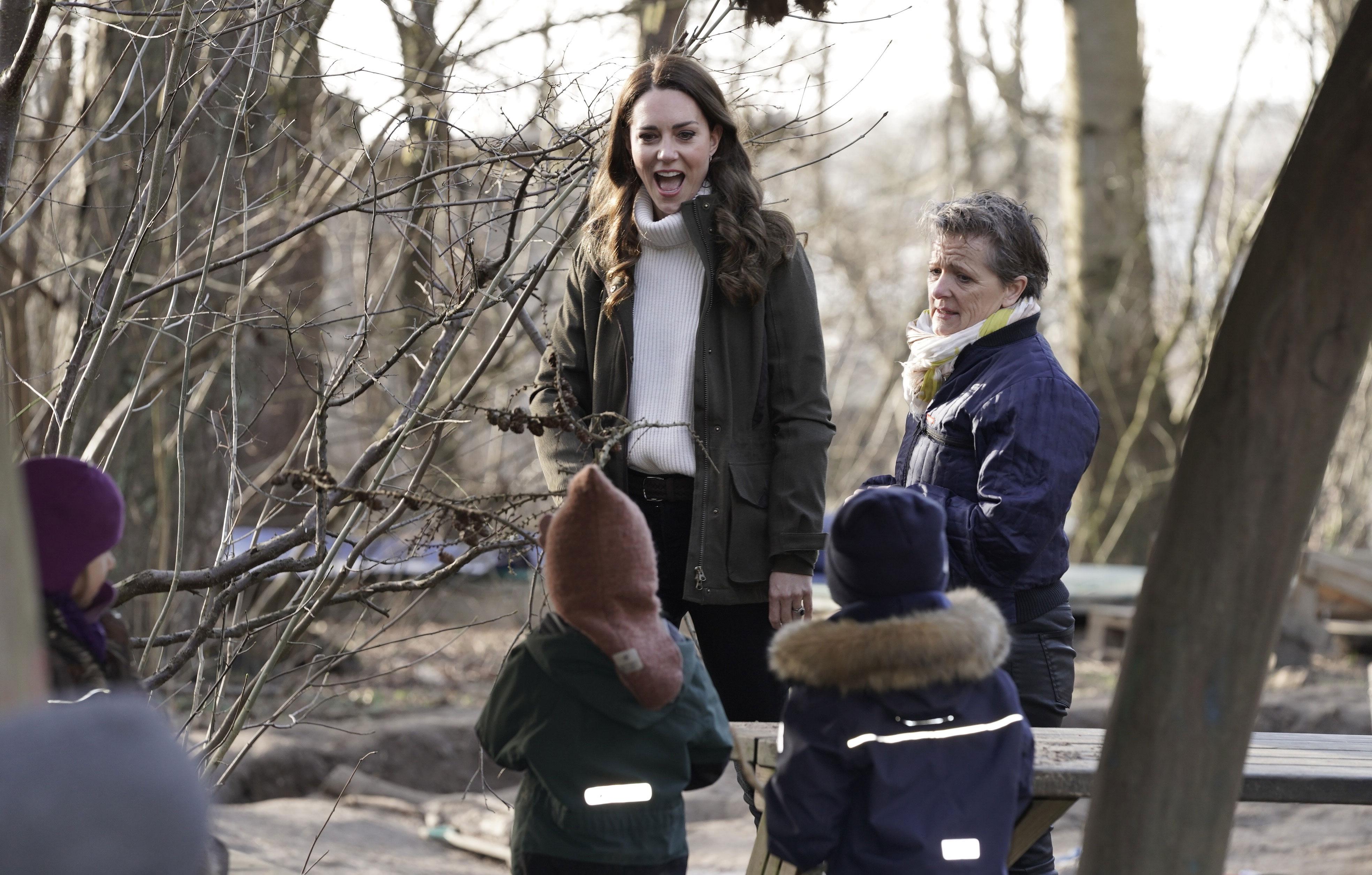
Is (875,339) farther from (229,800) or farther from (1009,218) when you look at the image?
(1009,218)

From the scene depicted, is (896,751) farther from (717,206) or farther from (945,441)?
(717,206)

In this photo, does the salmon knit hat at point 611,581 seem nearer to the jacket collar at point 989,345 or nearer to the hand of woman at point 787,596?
the hand of woman at point 787,596

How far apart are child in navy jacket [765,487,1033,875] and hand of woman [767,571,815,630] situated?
25.2 inches

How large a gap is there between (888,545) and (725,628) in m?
0.87

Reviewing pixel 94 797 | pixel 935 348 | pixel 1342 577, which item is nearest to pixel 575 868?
pixel 94 797

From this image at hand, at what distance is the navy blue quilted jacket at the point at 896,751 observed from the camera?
207 cm

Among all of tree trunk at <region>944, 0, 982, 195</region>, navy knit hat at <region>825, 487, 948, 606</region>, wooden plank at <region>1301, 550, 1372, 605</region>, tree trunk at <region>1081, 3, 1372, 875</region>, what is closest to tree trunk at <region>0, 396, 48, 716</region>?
navy knit hat at <region>825, 487, 948, 606</region>

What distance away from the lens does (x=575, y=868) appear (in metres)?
2.11

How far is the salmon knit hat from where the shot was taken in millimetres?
2051

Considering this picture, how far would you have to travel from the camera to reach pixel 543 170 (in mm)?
3090

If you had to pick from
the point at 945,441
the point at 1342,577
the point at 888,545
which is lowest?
the point at 1342,577

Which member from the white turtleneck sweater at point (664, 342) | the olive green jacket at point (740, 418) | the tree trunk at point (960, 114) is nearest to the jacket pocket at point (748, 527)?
the olive green jacket at point (740, 418)

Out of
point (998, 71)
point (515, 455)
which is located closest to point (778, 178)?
point (515, 455)

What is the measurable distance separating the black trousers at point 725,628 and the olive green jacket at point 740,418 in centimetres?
5
